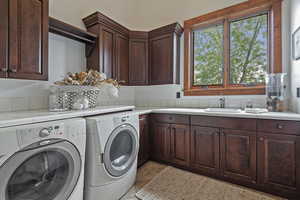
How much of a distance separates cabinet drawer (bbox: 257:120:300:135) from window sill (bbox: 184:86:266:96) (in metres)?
0.80

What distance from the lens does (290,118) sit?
1535 mm

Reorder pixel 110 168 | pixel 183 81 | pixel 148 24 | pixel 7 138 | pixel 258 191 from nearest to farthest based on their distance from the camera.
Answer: pixel 7 138 < pixel 110 168 < pixel 258 191 < pixel 183 81 < pixel 148 24

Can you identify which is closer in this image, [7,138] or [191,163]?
[7,138]

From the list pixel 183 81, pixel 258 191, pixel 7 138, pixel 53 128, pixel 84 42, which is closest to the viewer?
pixel 7 138

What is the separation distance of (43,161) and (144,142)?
4.85ft

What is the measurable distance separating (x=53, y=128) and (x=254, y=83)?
105 inches

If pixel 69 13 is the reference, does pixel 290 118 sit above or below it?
below

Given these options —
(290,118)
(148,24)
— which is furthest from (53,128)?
(148,24)

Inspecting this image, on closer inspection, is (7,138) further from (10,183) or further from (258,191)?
(258,191)

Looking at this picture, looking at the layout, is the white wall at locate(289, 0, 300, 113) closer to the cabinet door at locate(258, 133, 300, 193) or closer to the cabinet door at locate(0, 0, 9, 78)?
the cabinet door at locate(258, 133, 300, 193)

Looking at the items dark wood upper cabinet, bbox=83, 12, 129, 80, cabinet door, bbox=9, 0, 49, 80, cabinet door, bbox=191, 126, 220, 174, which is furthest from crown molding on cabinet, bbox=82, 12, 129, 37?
cabinet door, bbox=191, 126, 220, 174

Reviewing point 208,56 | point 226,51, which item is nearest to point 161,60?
point 208,56

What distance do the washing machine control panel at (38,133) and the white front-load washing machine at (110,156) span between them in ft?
0.99

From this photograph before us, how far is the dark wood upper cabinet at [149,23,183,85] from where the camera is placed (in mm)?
2824
